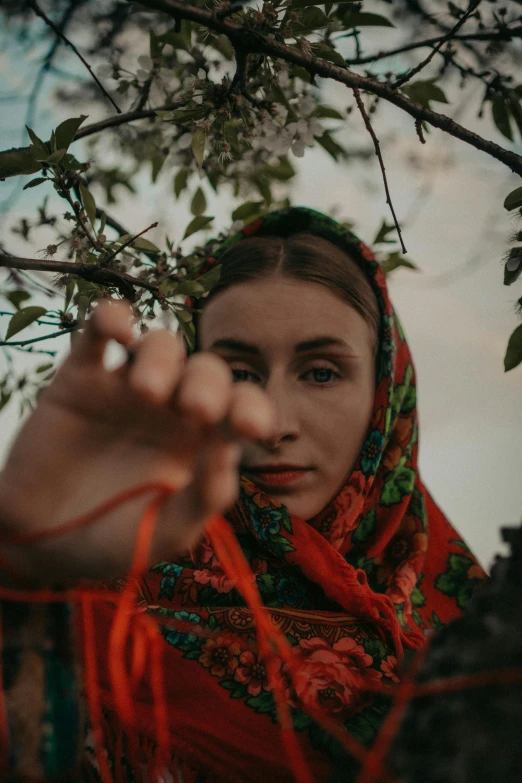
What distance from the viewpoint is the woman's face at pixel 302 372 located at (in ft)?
4.12

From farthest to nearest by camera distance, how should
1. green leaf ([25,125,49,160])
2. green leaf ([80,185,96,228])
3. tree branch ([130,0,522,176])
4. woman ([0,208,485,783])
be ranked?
green leaf ([80,185,96,228]) → green leaf ([25,125,49,160]) → tree branch ([130,0,522,176]) → woman ([0,208,485,783])

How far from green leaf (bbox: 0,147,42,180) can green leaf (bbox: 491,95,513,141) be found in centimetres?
92

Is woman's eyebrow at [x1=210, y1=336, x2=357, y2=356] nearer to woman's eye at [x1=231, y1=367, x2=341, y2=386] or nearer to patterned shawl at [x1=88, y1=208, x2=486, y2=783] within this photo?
woman's eye at [x1=231, y1=367, x2=341, y2=386]

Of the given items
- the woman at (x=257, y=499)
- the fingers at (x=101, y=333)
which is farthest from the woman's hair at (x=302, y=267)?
the fingers at (x=101, y=333)

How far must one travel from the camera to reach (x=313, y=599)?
1.23 metres

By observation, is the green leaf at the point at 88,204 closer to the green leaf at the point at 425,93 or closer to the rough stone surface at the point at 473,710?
the green leaf at the point at 425,93

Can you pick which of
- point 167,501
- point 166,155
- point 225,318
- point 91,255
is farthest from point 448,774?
point 166,155

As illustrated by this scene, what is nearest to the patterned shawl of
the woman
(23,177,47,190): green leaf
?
the woman

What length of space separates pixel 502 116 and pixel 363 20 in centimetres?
35

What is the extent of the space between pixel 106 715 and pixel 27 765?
34 centimetres

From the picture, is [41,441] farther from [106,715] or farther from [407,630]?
[407,630]

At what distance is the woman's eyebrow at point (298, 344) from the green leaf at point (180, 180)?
0.60m

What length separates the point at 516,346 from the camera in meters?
0.90

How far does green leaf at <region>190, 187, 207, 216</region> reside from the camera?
5.47 feet
